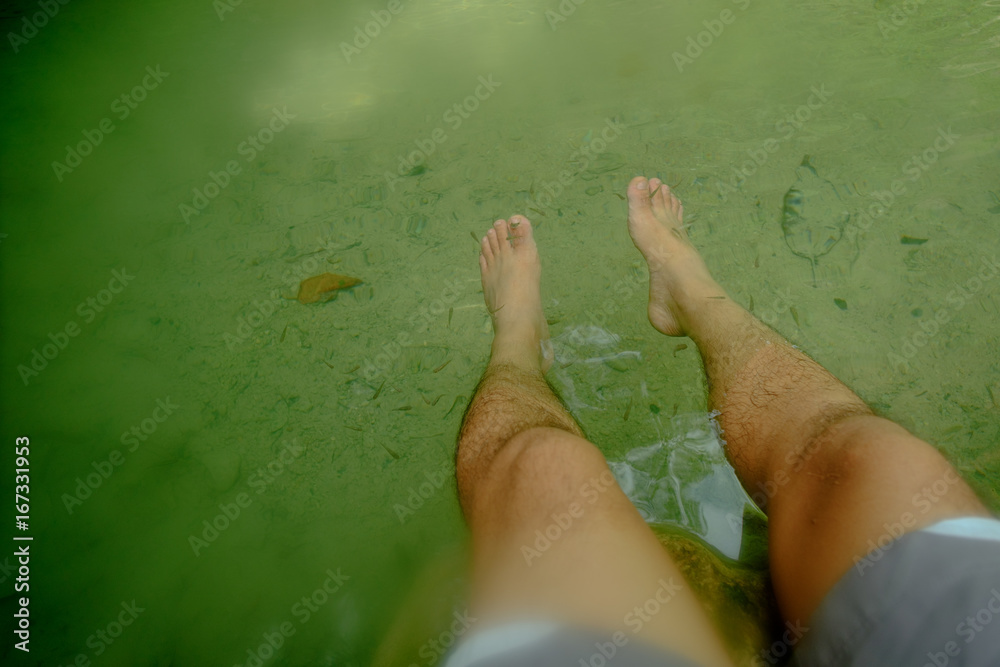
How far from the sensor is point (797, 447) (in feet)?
3.71

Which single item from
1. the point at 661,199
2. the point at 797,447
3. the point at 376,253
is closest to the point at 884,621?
the point at 797,447

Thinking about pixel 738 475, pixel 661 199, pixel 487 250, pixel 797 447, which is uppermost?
pixel 661 199

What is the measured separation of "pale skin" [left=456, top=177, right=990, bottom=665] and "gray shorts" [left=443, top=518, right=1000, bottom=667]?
24 millimetres

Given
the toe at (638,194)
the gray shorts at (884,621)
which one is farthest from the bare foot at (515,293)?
the gray shorts at (884,621)

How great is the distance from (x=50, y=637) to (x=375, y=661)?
3.39 feet

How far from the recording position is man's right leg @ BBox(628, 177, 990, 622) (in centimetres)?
87

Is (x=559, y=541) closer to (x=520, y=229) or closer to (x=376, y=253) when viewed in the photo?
(x=520, y=229)

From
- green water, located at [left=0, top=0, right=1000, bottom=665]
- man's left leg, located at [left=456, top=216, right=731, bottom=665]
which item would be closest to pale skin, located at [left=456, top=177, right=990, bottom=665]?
man's left leg, located at [left=456, top=216, right=731, bottom=665]

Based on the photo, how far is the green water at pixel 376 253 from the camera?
1.61m

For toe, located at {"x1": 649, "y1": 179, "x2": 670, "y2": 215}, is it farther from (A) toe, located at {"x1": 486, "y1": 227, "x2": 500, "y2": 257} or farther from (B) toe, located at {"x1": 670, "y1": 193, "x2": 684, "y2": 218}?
(A) toe, located at {"x1": 486, "y1": 227, "x2": 500, "y2": 257}

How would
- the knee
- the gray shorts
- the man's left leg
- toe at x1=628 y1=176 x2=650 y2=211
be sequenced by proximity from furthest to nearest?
1. toe at x1=628 y1=176 x2=650 y2=211
2. the knee
3. the man's left leg
4. the gray shorts

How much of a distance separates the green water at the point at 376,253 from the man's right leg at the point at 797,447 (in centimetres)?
18

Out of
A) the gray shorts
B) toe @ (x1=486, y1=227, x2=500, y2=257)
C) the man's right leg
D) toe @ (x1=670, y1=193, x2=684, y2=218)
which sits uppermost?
toe @ (x1=670, y1=193, x2=684, y2=218)

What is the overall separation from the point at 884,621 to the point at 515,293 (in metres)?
1.31
